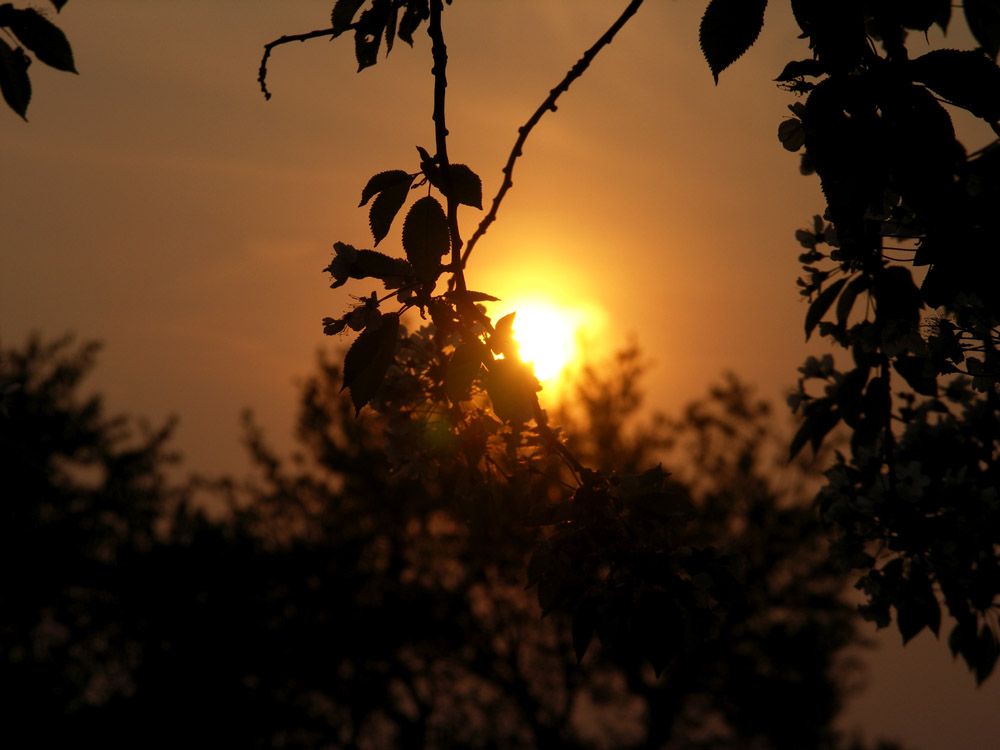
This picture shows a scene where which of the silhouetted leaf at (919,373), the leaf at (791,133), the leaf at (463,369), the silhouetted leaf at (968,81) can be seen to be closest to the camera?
the silhouetted leaf at (968,81)

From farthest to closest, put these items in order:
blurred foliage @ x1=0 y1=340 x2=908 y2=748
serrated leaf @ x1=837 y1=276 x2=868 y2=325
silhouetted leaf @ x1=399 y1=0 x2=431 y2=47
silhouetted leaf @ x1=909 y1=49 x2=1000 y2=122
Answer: blurred foliage @ x1=0 y1=340 x2=908 y2=748 < serrated leaf @ x1=837 y1=276 x2=868 y2=325 < silhouetted leaf @ x1=399 y1=0 x2=431 y2=47 < silhouetted leaf @ x1=909 y1=49 x2=1000 y2=122

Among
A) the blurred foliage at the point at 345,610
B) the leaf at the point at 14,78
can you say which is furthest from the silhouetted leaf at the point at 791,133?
the blurred foliage at the point at 345,610

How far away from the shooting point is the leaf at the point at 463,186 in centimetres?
226

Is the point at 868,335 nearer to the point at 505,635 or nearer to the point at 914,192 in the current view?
the point at 914,192

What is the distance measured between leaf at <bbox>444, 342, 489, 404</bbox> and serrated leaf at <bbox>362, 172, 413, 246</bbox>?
1.16 feet

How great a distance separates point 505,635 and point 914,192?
22.1 m

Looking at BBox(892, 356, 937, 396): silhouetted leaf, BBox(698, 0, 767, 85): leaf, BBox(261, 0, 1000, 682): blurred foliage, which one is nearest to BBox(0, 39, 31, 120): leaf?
BBox(261, 0, 1000, 682): blurred foliage

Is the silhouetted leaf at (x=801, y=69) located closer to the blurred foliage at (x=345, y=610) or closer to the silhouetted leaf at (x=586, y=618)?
the silhouetted leaf at (x=586, y=618)

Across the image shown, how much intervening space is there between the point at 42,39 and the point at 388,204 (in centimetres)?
92

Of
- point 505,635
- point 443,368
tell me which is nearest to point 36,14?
point 443,368

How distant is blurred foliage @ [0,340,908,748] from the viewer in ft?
59.7

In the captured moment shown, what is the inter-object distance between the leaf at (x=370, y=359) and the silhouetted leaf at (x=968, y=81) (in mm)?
1199

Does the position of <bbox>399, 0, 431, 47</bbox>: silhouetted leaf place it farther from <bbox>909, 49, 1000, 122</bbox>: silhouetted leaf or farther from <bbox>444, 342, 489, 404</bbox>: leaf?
<bbox>909, 49, 1000, 122</bbox>: silhouetted leaf

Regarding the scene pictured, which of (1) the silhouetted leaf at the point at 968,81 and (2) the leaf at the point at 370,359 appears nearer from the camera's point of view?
(1) the silhouetted leaf at the point at 968,81
